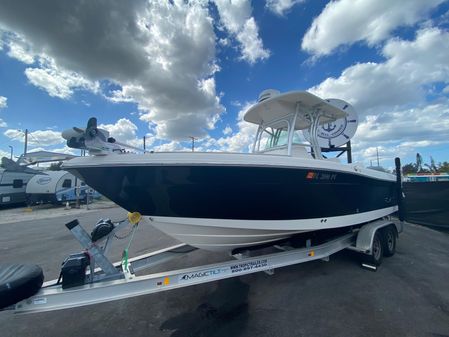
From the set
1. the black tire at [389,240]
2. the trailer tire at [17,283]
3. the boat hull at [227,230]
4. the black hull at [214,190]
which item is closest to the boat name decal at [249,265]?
the boat hull at [227,230]

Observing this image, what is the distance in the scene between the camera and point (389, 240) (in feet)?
14.7

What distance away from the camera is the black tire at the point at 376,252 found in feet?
13.2

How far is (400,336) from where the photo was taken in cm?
229

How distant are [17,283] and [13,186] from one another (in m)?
17.3

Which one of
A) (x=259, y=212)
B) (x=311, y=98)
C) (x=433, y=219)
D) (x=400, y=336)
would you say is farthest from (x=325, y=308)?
(x=433, y=219)

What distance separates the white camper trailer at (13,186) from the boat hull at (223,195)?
53.1 feet

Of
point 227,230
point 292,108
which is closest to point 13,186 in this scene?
Result: point 227,230

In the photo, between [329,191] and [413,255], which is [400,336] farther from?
[413,255]

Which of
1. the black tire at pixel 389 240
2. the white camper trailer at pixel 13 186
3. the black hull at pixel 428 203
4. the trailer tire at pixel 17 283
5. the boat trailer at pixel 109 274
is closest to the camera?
the trailer tire at pixel 17 283

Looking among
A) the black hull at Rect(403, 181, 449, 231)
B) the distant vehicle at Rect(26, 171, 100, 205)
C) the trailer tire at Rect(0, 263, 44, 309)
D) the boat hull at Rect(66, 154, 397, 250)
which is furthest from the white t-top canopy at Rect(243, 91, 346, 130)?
the distant vehicle at Rect(26, 171, 100, 205)

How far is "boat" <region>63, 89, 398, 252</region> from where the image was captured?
241 cm

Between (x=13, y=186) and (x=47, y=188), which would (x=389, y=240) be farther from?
(x=13, y=186)

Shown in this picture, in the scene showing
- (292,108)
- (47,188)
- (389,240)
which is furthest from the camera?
(47,188)

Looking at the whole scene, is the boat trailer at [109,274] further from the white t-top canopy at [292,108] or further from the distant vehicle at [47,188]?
the distant vehicle at [47,188]
